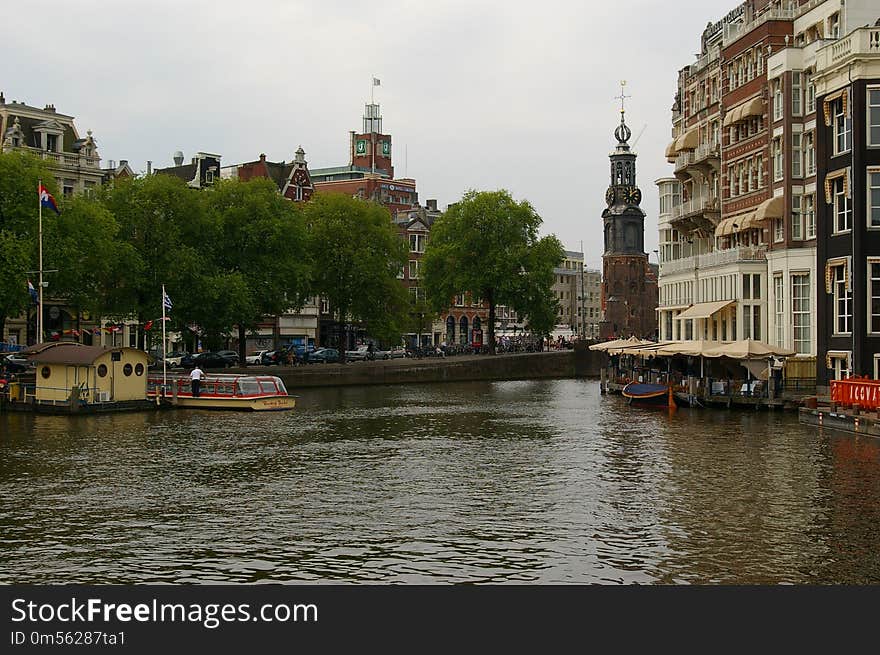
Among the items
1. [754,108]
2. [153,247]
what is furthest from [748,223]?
[153,247]

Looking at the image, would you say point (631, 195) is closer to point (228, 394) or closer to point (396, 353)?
point (396, 353)

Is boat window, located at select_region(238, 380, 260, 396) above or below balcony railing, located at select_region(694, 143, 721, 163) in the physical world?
below

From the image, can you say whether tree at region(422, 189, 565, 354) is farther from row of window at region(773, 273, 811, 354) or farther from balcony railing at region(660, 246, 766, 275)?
row of window at region(773, 273, 811, 354)

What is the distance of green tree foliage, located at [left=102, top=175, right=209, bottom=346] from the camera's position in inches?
3157

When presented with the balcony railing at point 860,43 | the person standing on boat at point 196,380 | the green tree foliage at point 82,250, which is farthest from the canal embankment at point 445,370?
the balcony railing at point 860,43

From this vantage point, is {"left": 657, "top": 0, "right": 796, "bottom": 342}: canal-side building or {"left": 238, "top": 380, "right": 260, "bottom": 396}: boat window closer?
{"left": 238, "top": 380, "right": 260, "bottom": 396}: boat window

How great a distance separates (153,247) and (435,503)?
2174 inches

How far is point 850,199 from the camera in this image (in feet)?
185

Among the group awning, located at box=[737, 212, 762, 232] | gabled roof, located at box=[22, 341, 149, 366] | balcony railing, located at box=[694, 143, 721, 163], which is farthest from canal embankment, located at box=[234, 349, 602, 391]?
awning, located at box=[737, 212, 762, 232]

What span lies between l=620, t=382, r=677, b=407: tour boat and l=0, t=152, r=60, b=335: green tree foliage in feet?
117

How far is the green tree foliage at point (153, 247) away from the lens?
80188mm

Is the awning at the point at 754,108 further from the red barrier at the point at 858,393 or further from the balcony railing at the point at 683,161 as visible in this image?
the red barrier at the point at 858,393

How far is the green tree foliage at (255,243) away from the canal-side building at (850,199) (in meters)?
41.7

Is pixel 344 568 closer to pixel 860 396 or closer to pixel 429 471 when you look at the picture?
pixel 429 471
